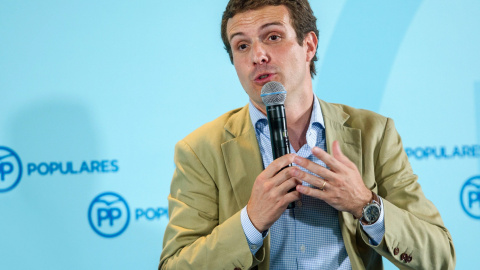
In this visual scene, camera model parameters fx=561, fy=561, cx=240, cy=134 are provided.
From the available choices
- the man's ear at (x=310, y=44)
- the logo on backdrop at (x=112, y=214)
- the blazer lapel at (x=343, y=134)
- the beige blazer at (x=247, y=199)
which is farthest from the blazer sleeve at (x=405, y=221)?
the logo on backdrop at (x=112, y=214)

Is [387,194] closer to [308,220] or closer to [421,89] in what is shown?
[308,220]

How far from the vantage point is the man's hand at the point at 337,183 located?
1848 mm

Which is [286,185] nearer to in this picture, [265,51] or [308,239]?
[308,239]

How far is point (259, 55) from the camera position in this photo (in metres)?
2.19

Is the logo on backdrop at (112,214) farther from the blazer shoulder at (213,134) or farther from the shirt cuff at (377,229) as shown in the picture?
the shirt cuff at (377,229)

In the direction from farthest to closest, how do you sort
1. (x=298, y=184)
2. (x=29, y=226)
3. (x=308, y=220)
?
(x=29, y=226)
(x=308, y=220)
(x=298, y=184)

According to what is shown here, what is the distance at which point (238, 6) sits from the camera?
233 cm

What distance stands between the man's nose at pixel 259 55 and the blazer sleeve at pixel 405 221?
604mm

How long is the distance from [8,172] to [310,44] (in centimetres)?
176

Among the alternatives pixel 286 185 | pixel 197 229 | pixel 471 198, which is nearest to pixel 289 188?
pixel 286 185

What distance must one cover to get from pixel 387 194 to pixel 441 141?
4.08 ft

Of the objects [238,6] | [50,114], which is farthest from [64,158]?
[238,6]

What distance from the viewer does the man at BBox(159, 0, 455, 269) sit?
1965 millimetres

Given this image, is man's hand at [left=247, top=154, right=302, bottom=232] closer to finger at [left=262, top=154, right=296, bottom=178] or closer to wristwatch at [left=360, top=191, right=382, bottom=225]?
finger at [left=262, top=154, right=296, bottom=178]
